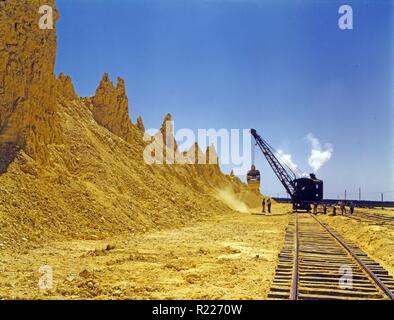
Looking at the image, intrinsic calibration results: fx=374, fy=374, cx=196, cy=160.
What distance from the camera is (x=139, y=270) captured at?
10.0 metres

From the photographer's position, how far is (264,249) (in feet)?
46.8

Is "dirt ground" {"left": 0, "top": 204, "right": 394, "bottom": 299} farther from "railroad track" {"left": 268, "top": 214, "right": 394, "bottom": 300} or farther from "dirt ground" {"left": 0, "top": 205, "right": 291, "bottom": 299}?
"railroad track" {"left": 268, "top": 214, "right": 394, "bottom": 300}

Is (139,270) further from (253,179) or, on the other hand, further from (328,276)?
(253,179)

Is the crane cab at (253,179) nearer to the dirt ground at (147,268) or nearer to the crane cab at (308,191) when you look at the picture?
the crane cab at (308,191)

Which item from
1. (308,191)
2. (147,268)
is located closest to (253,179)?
(308,191)

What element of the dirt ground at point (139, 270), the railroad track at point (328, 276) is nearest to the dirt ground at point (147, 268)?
the dirt ground at point (139, 270)

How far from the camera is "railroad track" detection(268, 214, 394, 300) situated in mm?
7441

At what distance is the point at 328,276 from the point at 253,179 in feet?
197

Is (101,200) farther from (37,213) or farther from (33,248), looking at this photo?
(33,248)

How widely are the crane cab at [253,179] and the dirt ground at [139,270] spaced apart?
52.9 meters

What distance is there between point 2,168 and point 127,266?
831 cm

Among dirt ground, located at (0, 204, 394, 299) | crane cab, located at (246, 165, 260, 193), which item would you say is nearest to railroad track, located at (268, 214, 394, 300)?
dirt ground, located at (0, 204, 394, 299)
